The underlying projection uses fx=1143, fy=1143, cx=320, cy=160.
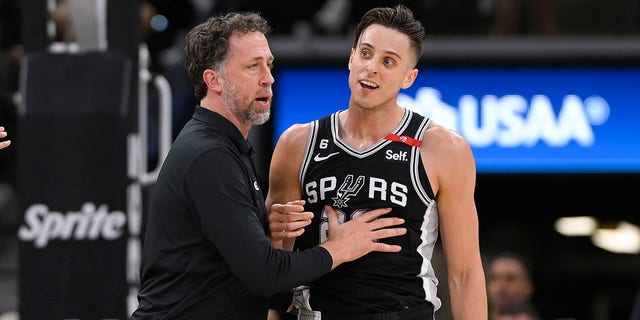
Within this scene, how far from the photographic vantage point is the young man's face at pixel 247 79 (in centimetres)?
403

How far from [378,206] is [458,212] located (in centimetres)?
29

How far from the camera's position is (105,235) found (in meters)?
5.50

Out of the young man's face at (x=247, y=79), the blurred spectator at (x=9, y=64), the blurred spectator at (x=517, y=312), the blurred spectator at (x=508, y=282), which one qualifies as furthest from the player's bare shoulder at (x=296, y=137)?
the blurred spectator at (x=9, y=64)

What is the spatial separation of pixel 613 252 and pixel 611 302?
0.55m

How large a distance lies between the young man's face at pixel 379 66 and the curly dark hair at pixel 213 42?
0.39 metres

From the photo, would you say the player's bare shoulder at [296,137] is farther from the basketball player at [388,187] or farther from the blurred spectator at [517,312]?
the blurred spectator at [517,312]

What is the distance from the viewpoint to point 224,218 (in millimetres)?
3758

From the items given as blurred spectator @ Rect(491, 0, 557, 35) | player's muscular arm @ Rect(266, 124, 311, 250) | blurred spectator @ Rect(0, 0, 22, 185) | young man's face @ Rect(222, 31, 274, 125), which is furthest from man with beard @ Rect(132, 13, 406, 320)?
blurred spectator @ Rect(491, 0, 557, 35)

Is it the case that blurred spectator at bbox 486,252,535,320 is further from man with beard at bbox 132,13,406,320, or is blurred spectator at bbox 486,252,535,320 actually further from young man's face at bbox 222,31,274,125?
young man's face at bbox 222,31,274,125

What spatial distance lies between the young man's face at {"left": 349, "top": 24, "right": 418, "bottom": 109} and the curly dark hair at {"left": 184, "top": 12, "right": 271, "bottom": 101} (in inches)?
15.2

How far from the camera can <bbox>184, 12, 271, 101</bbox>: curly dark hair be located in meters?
4.04

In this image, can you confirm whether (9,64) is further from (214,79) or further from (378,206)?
(378,206)

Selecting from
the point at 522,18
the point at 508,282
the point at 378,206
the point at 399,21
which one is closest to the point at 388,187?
the point at 378,206

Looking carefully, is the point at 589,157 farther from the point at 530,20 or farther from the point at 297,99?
the point at 297,99
